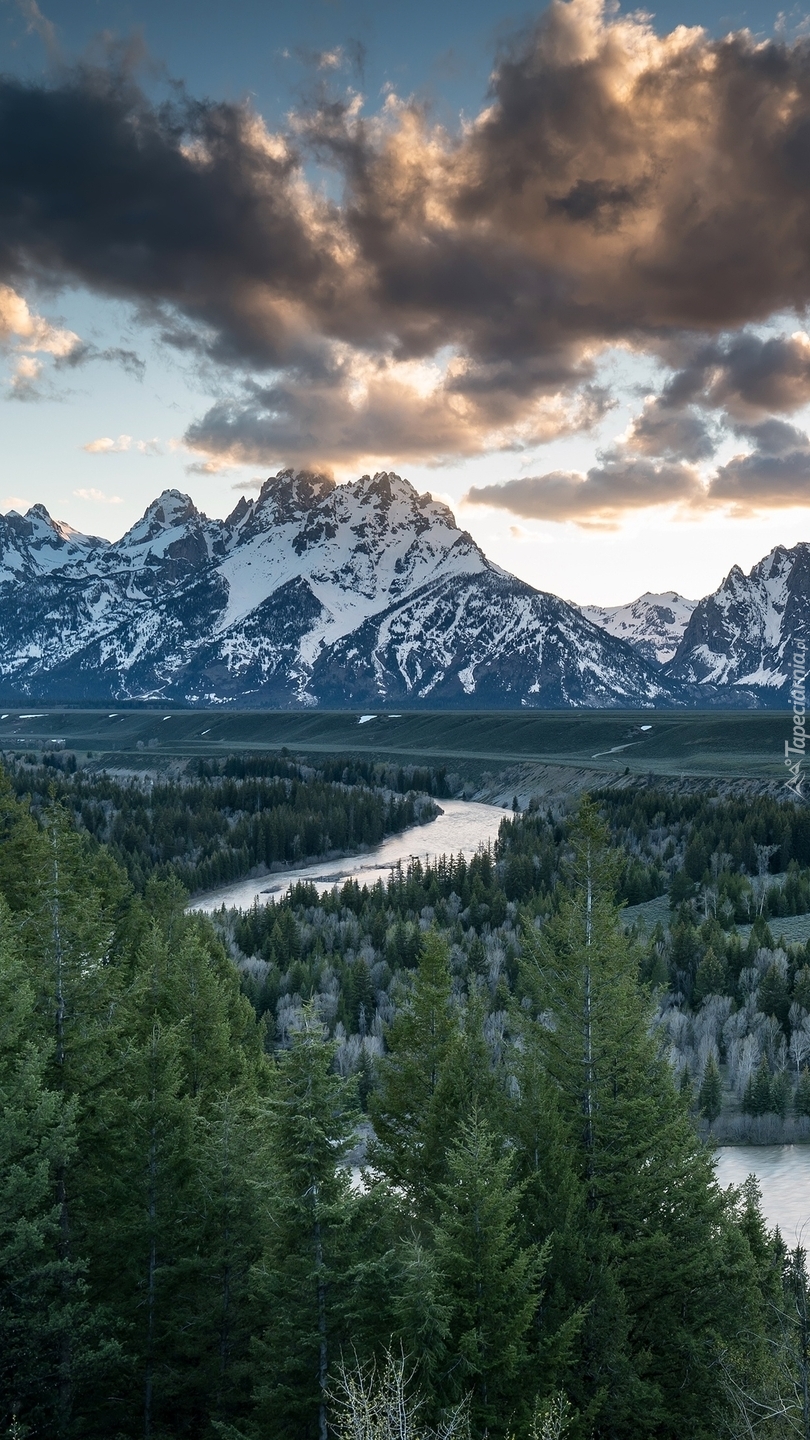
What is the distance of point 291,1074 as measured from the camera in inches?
763

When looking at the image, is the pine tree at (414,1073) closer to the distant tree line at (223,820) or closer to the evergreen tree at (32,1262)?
the evergreen tree at (32,1262)

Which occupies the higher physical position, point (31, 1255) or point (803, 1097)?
point (31, 1255)

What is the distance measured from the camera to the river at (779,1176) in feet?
133

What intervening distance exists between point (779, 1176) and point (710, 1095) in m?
5.00

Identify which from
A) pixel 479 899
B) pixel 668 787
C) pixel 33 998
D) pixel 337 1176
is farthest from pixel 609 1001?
pixel 668 787

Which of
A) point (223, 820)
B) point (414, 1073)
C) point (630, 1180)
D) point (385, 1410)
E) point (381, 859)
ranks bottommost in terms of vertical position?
point (381, 859)

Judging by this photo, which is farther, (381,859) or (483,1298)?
(381,859)

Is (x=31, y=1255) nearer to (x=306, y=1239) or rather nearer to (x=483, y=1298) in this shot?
(x=306, y=1239)

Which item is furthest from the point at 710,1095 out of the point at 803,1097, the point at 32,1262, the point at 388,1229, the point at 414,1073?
the point at 32,1262

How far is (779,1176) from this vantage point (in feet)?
149

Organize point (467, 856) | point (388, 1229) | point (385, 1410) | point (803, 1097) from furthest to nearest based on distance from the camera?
point (467, 856) → point (803, 1097) → point (388, 1229) → point (385, 1410)

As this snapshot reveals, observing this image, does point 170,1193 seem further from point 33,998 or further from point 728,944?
point 728,944

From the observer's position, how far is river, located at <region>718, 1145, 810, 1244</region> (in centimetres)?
4044

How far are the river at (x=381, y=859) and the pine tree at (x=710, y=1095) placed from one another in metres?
55.8
